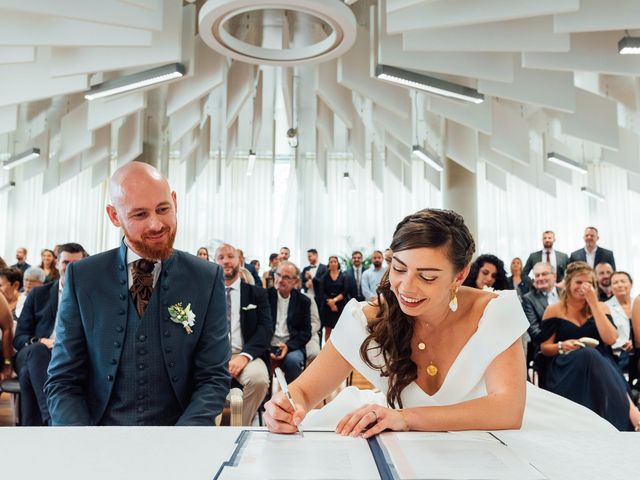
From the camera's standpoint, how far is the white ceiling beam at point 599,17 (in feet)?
12.8

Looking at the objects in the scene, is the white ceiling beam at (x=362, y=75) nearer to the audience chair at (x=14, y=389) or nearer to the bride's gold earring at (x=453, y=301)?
the audience chair at (x=14, y=389)

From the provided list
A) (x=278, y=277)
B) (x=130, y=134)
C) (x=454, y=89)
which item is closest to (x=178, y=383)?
(x=278, y=277)

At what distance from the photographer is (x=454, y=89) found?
5.35 metres

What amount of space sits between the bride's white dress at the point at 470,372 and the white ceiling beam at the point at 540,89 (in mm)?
4425

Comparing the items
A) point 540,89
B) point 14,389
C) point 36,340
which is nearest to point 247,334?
point 36,340

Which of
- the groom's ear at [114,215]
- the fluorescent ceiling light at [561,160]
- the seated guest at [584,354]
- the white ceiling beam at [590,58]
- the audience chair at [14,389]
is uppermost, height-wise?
the white ceiling beam at [590,58]

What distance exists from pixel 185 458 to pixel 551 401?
51.1 inches

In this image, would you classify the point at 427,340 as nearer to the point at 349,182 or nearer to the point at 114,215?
the point at 114,215

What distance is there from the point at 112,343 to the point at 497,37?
395 cm

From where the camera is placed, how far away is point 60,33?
4480 millimetres

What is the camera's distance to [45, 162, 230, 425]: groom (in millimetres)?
1688

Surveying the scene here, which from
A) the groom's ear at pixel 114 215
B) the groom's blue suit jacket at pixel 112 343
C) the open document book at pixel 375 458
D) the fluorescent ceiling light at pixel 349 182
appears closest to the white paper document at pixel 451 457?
the open document book at pixel 375 458

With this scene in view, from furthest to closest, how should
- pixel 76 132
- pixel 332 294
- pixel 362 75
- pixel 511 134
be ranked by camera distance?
pixel 332 294 → pixel 76 132 → pixel 511 134 → pixel 362 75

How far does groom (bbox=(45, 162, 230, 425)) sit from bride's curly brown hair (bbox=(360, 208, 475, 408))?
1.83 feet
